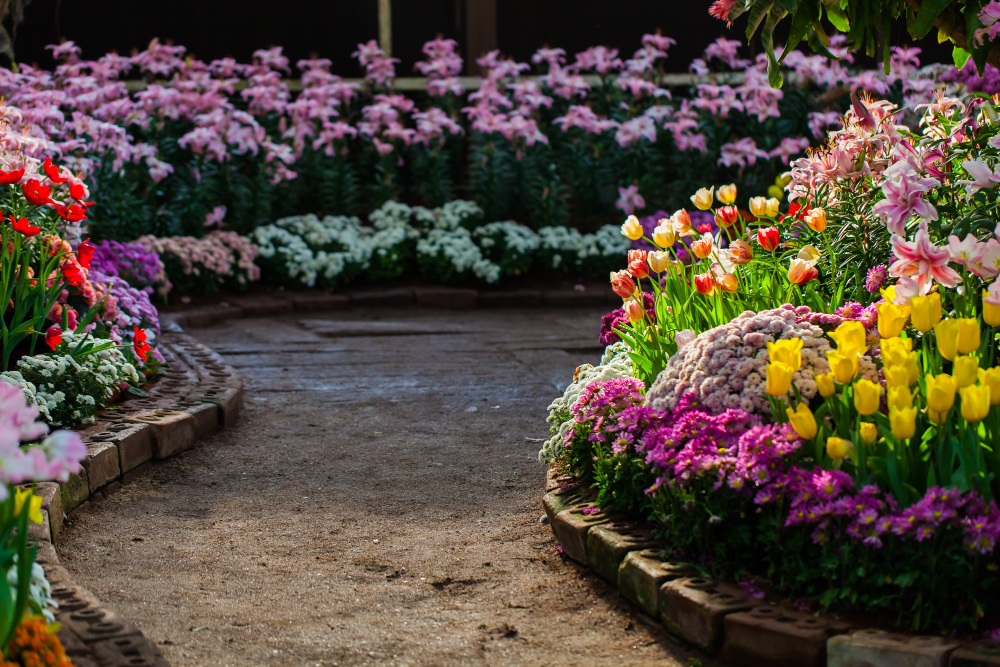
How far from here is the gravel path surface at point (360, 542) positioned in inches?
91.3

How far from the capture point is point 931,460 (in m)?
2.19

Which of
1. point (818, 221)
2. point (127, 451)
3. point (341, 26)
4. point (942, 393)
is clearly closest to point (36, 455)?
point (942, 393)

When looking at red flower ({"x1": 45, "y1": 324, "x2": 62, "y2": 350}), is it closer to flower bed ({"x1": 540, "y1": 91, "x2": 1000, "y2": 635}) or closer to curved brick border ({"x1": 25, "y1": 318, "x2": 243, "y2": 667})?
curved brick border ({"x1": 25, "y1": 318, "x2": 243, "y2": 667})

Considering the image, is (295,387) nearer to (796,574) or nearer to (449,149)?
(796,574)

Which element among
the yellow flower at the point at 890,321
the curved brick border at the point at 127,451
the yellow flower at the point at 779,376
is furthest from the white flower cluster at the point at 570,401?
the curved brick border at the point at 127,451

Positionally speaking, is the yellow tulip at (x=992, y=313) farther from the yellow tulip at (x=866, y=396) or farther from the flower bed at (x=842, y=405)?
the yellow tulip at (x=866, y=396)

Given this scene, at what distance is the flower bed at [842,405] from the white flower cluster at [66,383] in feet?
5.43

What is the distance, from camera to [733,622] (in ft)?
6.94

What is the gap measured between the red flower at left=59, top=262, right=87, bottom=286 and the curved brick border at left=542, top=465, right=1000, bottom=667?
2222mm

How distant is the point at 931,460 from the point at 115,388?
2.89 m

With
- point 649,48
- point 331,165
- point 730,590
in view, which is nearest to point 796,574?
point 730,590

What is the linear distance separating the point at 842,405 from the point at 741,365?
34 cm

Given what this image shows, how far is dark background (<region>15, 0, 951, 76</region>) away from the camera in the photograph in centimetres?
881

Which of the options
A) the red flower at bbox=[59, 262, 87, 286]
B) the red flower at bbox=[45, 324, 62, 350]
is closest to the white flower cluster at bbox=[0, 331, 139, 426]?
the red flower at bbox=[45, 324, 62, 350]
